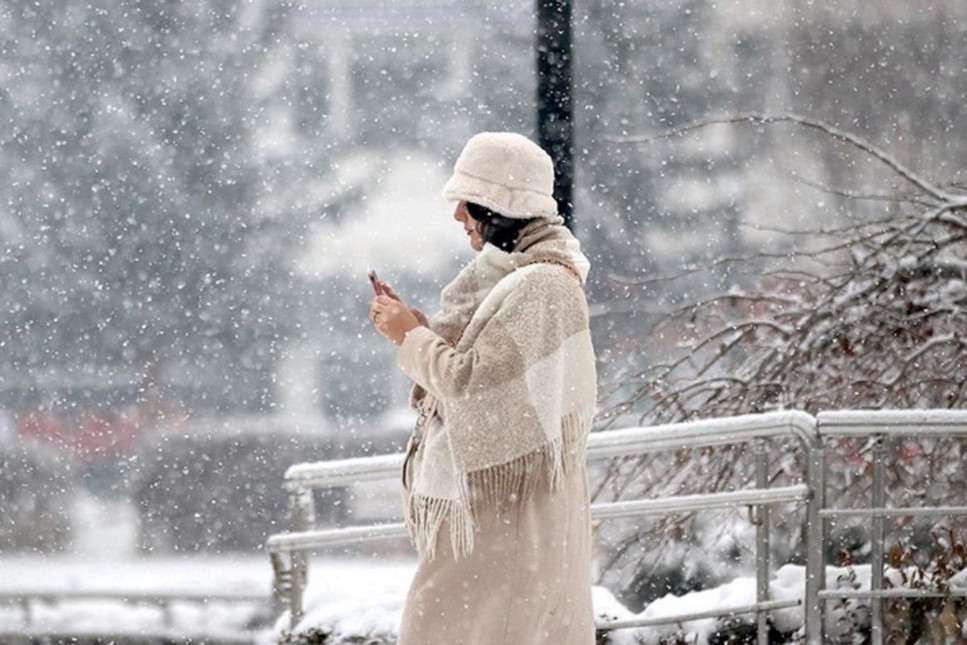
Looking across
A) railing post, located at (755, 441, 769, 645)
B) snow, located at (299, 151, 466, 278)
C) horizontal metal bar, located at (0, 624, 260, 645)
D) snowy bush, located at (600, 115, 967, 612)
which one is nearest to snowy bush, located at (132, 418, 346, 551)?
snow, located at (299, 151, 466, 278)

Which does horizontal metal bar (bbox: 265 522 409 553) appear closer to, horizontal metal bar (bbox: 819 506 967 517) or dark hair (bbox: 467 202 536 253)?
horizontal metal bar (bbox: 819 506 967 517)

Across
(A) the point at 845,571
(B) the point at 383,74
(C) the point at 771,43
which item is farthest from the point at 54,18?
(A) the point at 845,571

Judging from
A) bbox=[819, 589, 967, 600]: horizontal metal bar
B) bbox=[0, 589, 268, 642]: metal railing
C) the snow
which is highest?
the snow

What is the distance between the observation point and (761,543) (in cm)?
431

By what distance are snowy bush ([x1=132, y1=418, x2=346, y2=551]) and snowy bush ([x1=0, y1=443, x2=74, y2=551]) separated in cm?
104

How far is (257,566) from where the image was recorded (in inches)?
647

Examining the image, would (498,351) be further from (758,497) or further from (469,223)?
(758,497)

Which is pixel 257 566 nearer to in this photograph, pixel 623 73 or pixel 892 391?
pixel 623 73

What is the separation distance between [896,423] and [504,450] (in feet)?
5.83

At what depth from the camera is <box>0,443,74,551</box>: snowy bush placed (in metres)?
18.9

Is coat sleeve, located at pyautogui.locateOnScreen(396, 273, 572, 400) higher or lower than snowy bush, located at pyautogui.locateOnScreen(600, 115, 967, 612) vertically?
lower

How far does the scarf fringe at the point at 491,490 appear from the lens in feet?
9.44

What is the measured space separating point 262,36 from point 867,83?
20.8 ft

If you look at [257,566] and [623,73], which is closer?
[623,73]
